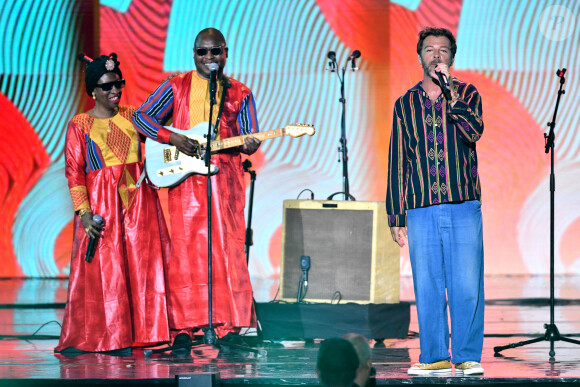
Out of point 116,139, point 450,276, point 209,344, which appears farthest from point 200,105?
point 450,276

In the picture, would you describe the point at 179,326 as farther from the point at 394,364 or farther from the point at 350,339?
the point at 350,339

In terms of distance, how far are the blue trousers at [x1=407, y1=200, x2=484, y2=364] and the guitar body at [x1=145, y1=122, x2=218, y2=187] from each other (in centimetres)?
147

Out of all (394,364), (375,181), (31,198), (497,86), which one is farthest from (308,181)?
(394,364)

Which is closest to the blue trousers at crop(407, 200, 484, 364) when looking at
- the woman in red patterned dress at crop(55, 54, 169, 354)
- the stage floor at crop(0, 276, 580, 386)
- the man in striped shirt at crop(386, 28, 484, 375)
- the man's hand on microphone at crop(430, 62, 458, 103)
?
the man in striped shirt at crop(386, 28, 484, 375)

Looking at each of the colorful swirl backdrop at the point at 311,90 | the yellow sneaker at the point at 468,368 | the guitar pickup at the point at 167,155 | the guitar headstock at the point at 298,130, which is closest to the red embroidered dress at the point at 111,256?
the guitar pickup at the point at 167,155

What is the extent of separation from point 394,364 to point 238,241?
1.27 m

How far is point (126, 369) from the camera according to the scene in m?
4.19

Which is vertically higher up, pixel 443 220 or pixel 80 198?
pixel 80 198

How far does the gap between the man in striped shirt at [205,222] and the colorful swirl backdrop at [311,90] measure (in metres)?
4.38

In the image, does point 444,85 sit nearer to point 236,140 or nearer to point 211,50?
point 236,140

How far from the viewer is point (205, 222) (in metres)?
5.02

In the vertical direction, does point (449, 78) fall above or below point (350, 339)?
above

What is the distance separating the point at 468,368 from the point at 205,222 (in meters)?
1.84

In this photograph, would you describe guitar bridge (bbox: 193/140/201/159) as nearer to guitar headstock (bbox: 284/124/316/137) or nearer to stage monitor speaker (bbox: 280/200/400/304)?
guitar headstock (bbox: 284/124/316/137)
